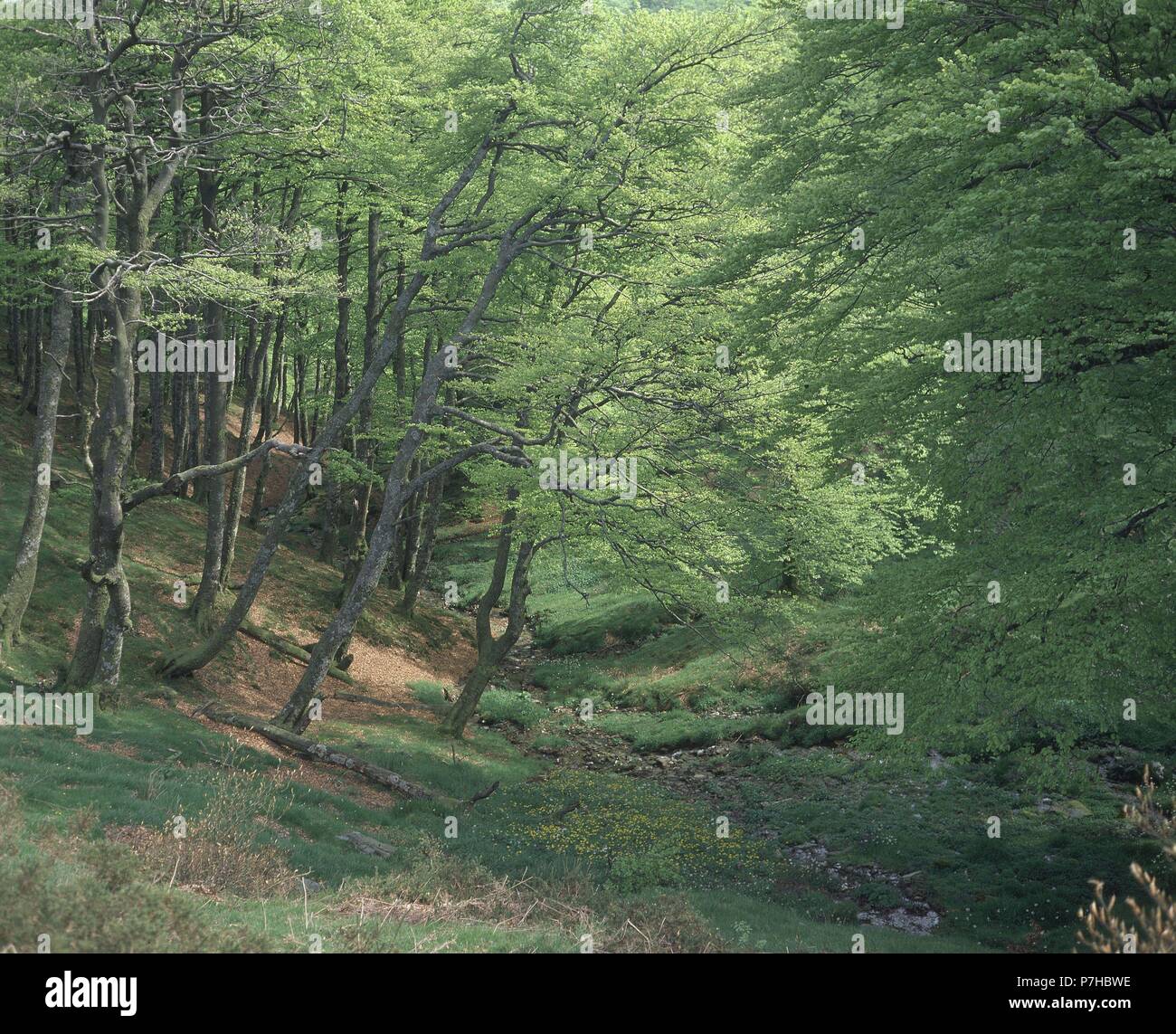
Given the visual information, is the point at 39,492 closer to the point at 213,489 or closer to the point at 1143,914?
the point at 213,489

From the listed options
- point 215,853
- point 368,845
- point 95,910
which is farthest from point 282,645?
point 95,910

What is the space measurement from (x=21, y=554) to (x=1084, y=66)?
1786cm

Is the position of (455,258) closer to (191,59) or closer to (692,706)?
(191,59)

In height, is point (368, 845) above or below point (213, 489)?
below

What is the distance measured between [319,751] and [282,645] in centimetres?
652

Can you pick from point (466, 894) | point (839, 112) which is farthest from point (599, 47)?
point (466, 894)

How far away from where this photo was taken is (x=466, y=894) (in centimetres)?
1108

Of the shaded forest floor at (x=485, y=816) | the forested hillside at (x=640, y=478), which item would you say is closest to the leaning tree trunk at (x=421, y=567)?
the shaded forest floor at (x=485, y=816)

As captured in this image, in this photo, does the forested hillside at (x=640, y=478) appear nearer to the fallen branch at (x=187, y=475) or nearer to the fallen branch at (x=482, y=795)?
the fallen branch at (x=187, y=475)

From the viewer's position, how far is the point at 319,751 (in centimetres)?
1773

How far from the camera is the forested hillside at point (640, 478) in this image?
1038 cm

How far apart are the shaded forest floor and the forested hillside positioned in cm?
11

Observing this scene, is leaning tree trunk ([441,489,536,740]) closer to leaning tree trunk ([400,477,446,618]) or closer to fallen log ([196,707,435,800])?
fallen log ([196,707,435,800])

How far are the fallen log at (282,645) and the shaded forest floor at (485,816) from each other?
0.39m
